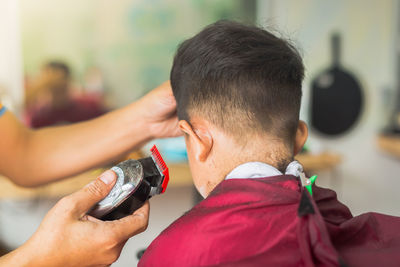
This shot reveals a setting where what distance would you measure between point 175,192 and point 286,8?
4.66ft

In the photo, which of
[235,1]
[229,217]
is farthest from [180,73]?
[235,1]

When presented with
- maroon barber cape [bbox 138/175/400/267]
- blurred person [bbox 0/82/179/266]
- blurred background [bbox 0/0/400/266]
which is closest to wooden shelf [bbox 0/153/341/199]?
blurred background [bbox 0/0/400/266]

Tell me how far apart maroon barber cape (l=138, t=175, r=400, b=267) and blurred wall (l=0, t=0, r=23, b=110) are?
2060 mm

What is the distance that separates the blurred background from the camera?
98.6 inches

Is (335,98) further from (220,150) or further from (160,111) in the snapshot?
(220,150)

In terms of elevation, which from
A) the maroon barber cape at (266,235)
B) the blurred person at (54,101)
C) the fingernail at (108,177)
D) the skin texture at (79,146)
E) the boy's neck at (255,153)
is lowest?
the blurred person at (54,101)

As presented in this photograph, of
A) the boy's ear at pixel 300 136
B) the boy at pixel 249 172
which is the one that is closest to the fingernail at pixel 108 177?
the boy at pixel 249 172

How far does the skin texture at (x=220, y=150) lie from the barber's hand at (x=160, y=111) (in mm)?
320

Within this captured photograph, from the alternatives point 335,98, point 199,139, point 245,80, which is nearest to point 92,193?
point 199,139

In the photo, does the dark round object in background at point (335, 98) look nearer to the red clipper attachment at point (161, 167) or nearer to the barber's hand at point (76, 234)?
the red clipper attachment at point (161, 167)

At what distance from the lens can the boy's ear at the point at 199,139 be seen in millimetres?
856

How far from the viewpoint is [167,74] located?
112 inches

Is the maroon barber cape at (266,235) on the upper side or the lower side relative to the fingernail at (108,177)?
lower

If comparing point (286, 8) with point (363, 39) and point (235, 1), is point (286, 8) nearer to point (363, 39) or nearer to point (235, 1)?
point (235, 1)
